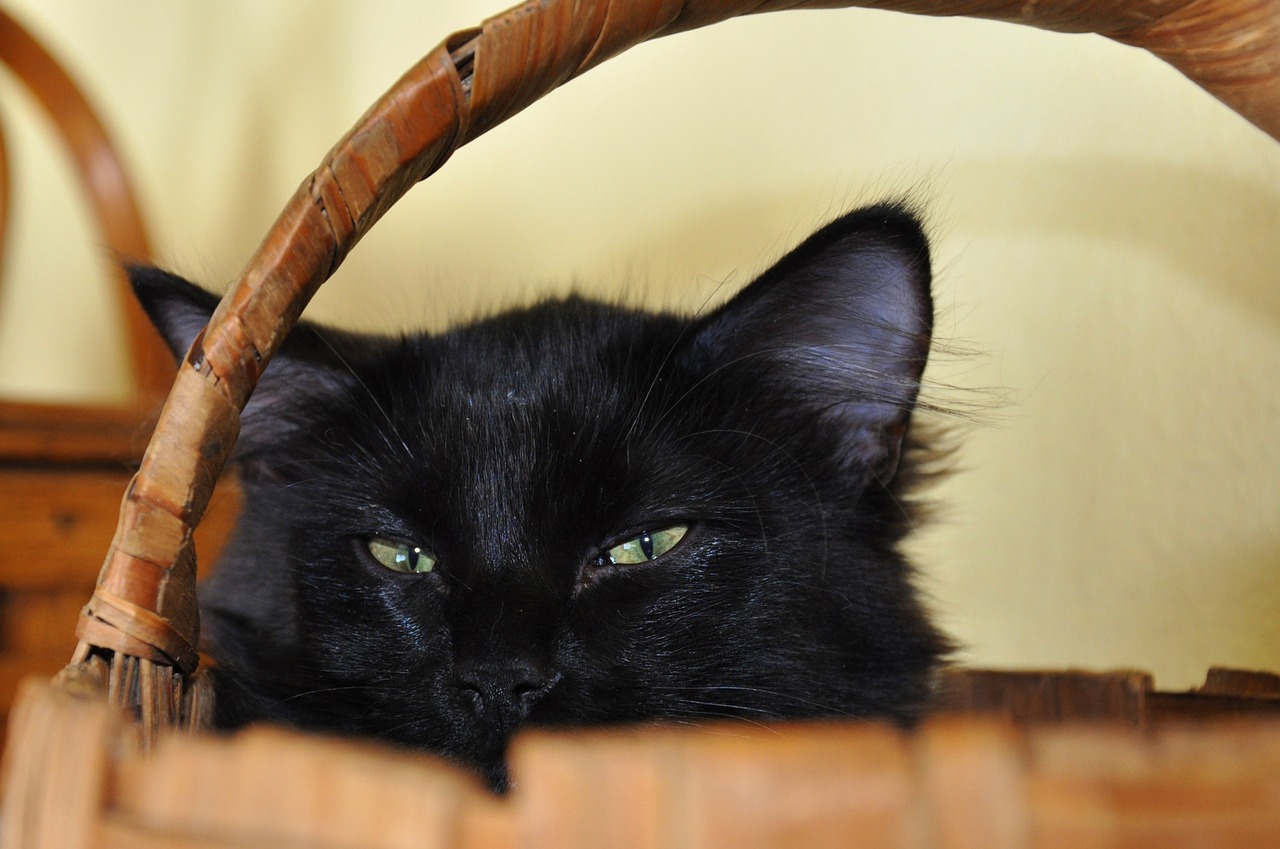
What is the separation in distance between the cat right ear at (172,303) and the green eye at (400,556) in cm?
25

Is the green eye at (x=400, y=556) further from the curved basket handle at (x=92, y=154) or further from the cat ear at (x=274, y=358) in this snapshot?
the curved basket handle at (x=92, y=154)

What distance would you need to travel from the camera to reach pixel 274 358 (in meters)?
1.03

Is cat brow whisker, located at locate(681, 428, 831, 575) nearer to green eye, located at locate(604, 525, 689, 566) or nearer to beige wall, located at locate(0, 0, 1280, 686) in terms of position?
green eye, located at locate(604, 525, 689, 566)

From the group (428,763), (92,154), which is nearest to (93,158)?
(92,154)

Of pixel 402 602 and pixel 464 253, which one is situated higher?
pixel 464 253

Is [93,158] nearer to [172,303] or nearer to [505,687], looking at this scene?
[172,303]

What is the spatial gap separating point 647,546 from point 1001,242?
35.0 inches

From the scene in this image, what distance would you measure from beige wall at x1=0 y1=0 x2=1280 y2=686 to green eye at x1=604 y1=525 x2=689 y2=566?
1.12ft

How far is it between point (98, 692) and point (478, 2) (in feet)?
5.13

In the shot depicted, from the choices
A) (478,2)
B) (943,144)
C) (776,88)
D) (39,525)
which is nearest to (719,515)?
(943,144)

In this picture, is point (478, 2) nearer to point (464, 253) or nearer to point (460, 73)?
point (464, 253)

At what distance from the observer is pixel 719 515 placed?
0.91 metres

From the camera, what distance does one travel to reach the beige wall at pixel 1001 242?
1.30 meters

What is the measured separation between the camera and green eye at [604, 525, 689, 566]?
89 cm
